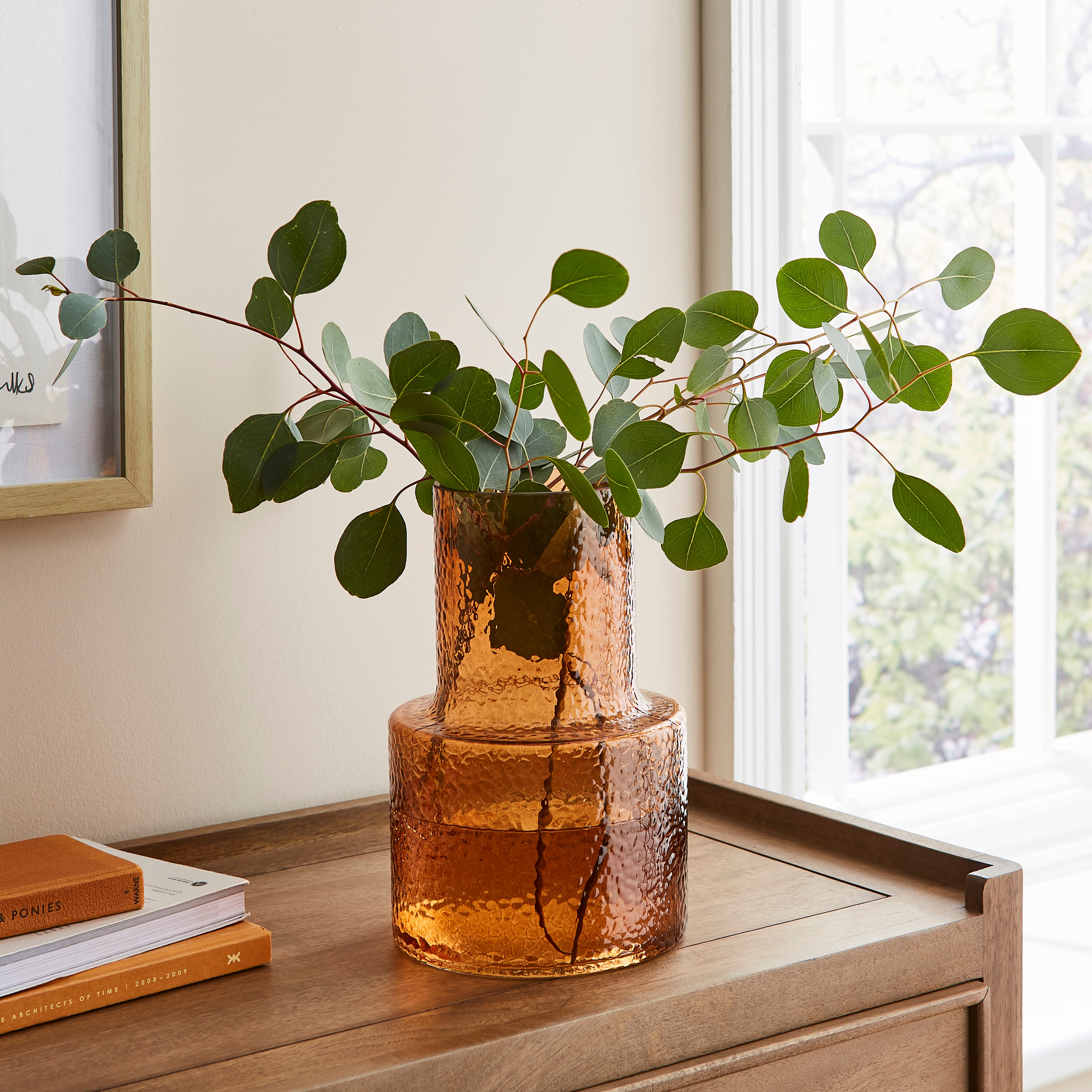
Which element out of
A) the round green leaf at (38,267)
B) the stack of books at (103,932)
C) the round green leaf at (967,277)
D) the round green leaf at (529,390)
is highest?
the round green leaf at (38,267)

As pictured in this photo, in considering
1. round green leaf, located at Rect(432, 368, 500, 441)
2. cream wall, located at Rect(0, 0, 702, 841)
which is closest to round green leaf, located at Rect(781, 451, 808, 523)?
round green leaf, located at Rect(432, 368, 500, 441)

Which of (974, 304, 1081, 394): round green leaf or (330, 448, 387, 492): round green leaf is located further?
(330, 448, 387, 492): round green leaf

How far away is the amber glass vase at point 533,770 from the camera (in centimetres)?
83

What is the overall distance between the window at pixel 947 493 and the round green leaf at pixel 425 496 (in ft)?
1.79

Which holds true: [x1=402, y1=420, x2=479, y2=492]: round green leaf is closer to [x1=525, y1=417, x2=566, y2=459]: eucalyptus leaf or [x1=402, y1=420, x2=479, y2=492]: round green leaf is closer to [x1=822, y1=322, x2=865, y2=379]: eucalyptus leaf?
[x1=525, y1=417, x2=566, y2=459]: eucalyptus leaf

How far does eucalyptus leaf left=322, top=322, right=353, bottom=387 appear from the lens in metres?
0.95

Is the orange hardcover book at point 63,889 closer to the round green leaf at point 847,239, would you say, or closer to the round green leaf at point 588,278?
the round green leaf at point 588,278

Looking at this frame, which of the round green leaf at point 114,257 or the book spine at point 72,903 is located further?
the round green leaf at point 114,257

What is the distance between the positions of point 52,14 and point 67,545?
1.45ft

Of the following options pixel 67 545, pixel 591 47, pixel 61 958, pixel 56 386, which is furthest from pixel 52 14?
pixel 61 958

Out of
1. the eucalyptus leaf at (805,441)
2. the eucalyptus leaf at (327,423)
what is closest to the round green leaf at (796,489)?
the eucalyptus leaf at (805,441)

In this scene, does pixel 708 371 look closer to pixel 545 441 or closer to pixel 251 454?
pixel 545 441

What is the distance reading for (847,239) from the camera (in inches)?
32.8

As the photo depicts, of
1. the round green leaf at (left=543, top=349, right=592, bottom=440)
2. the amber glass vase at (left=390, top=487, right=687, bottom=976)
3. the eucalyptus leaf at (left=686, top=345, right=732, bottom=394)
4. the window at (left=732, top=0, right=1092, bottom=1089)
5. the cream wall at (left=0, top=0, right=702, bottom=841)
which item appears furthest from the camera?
the window at (left=732, top=0, right=1092, bottom=1089)
